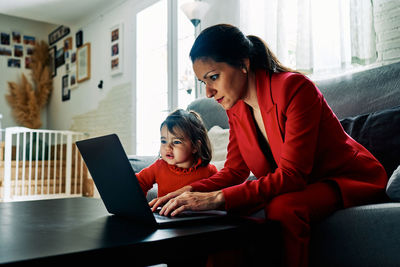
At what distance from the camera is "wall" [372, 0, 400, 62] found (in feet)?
7.38

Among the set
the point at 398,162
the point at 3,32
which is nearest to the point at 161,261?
the point at 398,162

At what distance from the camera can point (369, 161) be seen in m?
1.24

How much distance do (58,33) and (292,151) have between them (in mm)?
7048

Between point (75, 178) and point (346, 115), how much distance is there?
4504 mm

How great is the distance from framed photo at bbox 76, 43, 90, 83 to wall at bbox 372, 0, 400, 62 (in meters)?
4.66

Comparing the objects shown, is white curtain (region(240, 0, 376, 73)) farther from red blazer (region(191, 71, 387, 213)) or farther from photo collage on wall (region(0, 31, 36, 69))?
photo collage on wall (region(0, 31, 36, 69))

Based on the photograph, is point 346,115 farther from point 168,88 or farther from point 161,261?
point 168,88

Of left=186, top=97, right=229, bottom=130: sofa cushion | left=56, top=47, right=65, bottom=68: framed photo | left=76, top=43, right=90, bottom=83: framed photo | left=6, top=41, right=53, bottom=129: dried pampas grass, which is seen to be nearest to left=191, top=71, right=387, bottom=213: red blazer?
left=186, top=97, right=229, bottom=130: sofa cushion

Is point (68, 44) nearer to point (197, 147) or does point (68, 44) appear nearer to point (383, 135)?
point (197, 147)

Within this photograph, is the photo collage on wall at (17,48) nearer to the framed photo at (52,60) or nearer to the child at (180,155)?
the framed photo at (52,60)

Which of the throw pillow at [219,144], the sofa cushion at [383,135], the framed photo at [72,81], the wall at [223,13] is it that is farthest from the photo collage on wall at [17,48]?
the sofa cushion at [383,135]

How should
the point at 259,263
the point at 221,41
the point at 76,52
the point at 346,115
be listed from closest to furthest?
the point at 259,263 → the point at 221,41 → the point at 346,115 → the point at 76,52

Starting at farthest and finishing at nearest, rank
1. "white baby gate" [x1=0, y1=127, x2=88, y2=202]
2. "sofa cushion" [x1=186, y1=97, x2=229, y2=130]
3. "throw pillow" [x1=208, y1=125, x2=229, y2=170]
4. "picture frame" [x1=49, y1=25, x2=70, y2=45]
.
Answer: "picture frame" [x1=49, y1=25, x2=70, y2=45], "white baby gate" [x1=0, y1=127, x2=88, y2=202], "sofa cushion" [x1=186, y1=97, x2=229, y2=130], "throw pillow" [x1=208, y1=125, x2=229, y2=170]

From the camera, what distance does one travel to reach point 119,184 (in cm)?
90
